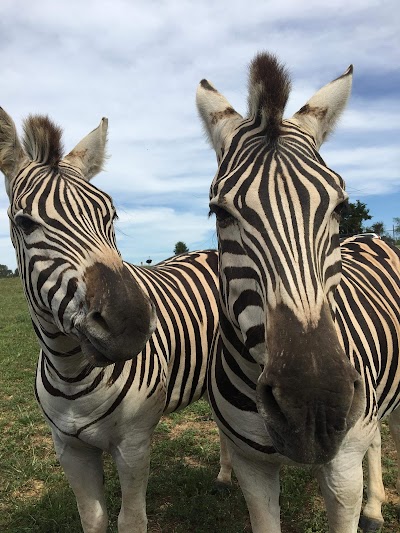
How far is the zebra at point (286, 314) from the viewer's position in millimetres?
1678

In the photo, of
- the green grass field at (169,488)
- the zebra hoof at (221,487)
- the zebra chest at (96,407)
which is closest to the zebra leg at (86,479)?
the zebra chest at (96,407)

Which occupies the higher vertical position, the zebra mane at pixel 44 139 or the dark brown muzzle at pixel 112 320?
the zebra mane at pixel 44 139

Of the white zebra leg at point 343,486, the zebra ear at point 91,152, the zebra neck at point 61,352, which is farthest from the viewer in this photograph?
the zebra ear at point 91,152

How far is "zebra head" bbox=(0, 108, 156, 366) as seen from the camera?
2445 millimetres

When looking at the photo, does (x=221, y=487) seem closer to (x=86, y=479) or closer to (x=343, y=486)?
(x=86, y=479)

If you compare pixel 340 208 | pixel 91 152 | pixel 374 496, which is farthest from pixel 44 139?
pixel 374 496

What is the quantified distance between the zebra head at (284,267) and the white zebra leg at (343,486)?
0.70m

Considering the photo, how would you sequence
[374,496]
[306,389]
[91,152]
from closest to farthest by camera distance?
[306,389]
[91,152]
[374,496]

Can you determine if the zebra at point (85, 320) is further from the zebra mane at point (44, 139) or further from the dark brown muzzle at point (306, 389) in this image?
the dark brown muzzle at point (306, 389)

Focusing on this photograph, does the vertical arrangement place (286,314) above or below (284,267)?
below

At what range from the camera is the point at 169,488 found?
191 inches

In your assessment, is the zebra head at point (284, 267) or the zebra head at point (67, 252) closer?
the zebra head at point (284, 267)

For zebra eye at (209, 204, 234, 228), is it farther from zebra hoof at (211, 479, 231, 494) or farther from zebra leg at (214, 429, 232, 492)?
zebra hoof at (211, 479, 231, 494)

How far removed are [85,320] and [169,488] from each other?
3.12 m
